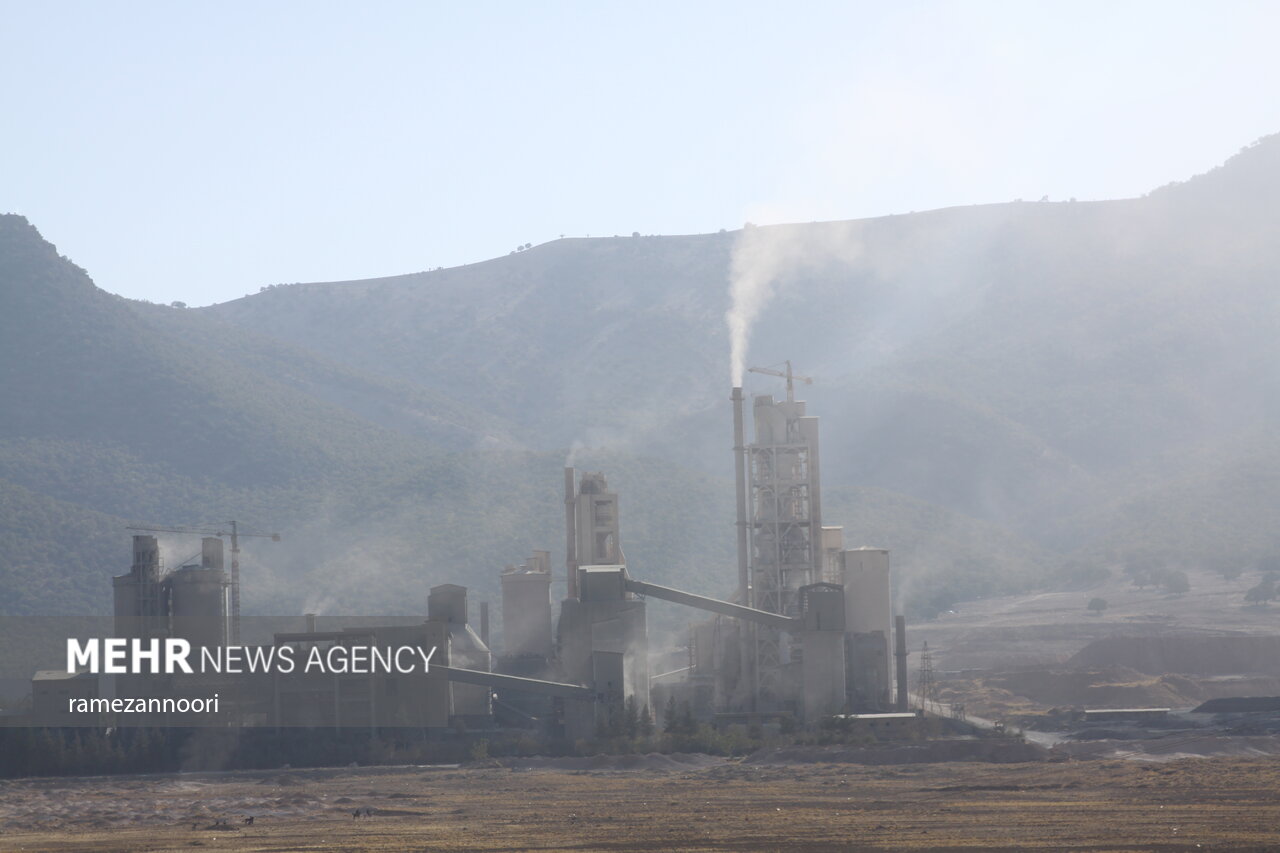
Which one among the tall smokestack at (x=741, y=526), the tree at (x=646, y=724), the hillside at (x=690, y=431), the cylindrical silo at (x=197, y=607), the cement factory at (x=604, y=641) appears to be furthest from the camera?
the hillside at (x=690, y=431)

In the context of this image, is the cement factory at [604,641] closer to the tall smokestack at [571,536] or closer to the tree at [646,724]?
the tall smokestack at [571,536]

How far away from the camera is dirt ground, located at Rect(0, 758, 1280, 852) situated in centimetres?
2905

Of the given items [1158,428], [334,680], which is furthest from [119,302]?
[334,680]

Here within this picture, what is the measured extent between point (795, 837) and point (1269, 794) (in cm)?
1104

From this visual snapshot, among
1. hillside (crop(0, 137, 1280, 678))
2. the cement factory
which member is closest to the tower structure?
the cement factory

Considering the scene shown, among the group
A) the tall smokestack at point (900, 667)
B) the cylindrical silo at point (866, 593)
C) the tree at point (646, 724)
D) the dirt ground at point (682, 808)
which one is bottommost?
the dirt ground at point (682, 808)

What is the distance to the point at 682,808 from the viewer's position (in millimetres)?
35156

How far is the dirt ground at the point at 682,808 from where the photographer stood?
95.3 ft

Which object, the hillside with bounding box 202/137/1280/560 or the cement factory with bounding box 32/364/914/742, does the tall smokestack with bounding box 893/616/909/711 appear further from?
the hillside with bounding box 202/137/1280/560

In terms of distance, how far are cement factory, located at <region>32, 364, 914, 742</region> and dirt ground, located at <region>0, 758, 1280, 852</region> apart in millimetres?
5296

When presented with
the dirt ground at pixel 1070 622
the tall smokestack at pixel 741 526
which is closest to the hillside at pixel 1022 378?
the dirt ground at pixel 1070 622

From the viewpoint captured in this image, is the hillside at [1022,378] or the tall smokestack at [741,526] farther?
the hillside at [1022,378]

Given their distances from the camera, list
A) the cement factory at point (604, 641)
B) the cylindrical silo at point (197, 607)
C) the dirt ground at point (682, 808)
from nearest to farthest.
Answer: the dirt ground at point (682, 808) → the cement factory at point (604, 641) → the cylindrical silo at point (197, 607)

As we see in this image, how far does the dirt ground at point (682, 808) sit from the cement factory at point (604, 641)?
530 centimetres
